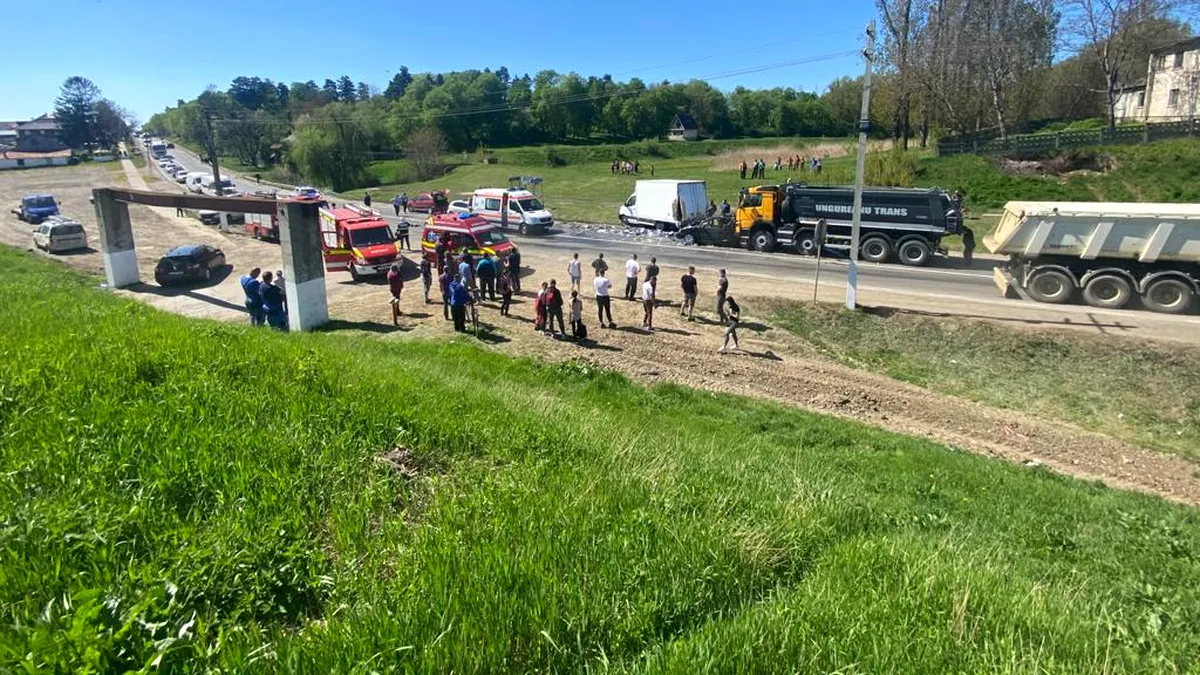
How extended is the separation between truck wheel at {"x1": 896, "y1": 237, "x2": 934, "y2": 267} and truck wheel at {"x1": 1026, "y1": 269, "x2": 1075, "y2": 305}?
600 cm

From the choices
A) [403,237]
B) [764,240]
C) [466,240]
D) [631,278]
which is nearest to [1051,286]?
[764,240]

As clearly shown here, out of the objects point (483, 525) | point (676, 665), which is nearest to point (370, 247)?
point (483, 525)

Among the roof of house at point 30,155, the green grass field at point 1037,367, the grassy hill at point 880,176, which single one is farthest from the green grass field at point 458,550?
the roof of house at point 30,155

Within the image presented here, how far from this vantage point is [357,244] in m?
24.0

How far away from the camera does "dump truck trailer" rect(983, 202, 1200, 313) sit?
1662 centimetres

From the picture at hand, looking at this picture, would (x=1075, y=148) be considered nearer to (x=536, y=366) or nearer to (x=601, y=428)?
(x=536, y=366)

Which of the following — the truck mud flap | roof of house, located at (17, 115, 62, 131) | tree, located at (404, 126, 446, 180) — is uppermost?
roof of house, located at (17, 115, 62, 131)

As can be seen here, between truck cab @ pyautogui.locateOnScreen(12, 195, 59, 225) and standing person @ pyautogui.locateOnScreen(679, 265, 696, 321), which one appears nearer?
standing person @ pyautogui.locateOnScreen(679, 265, 696, 321)

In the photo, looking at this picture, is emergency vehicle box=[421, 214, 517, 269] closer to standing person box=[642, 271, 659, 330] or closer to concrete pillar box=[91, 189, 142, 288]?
standing person box=[642, 271, 659, 330]

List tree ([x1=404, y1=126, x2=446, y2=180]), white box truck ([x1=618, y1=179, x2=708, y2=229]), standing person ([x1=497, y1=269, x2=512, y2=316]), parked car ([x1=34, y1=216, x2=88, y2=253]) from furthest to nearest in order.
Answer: tree ([x1=404, y1=126, x2=446, y2=180]) → white box truck ([x1=618, y1=179, x2=708, y2=229]) → parked car ([x1=34, y1=216, x2=88, y2=253]) → standing person ([x1=497, y1=269, x2=512, y2=316])

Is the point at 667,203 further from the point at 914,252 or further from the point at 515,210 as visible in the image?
the point at 914,252

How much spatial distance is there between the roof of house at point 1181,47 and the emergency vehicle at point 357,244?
56.3m

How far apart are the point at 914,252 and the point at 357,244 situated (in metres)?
21.1

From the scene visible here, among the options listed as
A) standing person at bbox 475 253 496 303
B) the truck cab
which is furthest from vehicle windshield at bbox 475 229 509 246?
the truck cab
